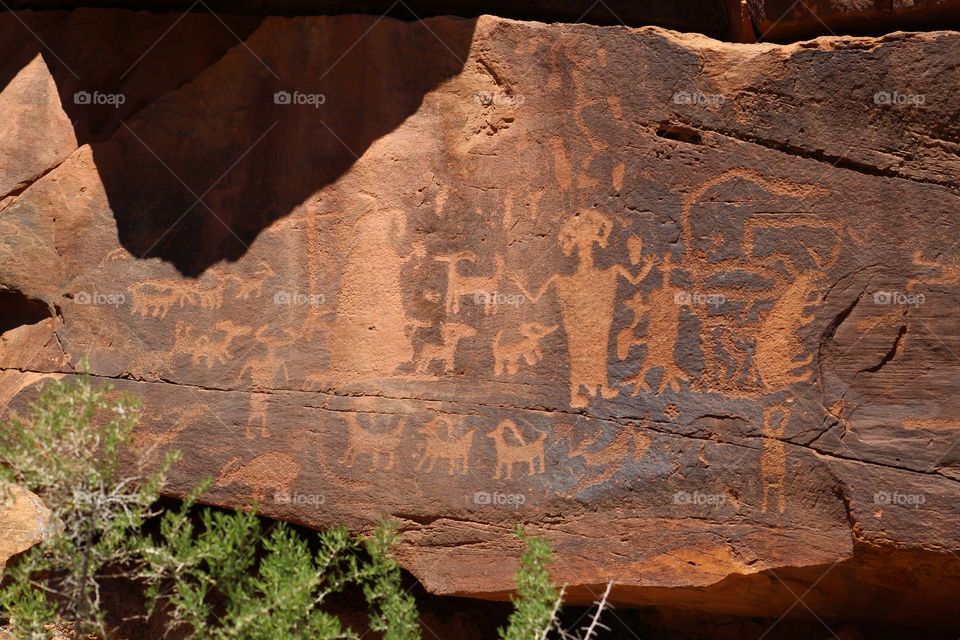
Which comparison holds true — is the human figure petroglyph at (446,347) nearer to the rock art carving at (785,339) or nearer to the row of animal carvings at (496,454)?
the row of animal carvings at (496,454)

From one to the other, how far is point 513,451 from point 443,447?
0.86 ft

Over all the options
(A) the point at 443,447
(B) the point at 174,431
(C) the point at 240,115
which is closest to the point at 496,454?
(A) the point at 443,447

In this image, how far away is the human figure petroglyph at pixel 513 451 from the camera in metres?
3.25

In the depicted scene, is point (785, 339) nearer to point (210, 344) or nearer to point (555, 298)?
point (555, 298)

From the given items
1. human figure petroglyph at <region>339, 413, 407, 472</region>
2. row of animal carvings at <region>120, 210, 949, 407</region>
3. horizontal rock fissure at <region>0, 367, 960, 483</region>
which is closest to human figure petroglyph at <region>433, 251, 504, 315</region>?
row of animal carvings at <region>120, 210, 949, 407</region>

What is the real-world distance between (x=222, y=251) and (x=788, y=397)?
2242mm

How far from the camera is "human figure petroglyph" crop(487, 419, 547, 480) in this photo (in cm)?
325

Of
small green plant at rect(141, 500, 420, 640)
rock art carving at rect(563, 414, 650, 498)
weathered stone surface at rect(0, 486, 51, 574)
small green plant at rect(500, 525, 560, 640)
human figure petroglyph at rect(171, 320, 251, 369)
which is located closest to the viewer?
small green plant at rect(500, 525, 560, 640)

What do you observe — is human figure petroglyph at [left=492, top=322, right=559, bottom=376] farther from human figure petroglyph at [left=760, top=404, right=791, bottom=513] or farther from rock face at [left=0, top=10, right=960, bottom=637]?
human figure petroglyph at [left=760, top=404, right=791, bottom=513]

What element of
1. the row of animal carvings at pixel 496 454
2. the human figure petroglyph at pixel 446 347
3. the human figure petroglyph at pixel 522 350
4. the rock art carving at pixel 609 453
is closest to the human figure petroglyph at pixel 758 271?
the row of animal carvings at pixel 496 454

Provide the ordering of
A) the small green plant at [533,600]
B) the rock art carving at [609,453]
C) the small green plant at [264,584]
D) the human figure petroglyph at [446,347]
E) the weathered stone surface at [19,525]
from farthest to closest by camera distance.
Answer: the weathered stone surface at [19,525] → the human figure petroglyph at [446,347] → the rock art carving at [609,453] → the small green plant at [264,584] → the small green plant at [533,600]

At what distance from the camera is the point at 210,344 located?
3.45 metres

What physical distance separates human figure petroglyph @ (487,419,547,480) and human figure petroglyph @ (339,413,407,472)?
36 cm

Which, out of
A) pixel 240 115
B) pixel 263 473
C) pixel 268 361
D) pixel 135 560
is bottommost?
pixel 135 560
